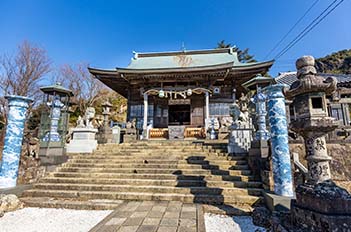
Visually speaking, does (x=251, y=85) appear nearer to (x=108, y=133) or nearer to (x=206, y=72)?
(x=206, y=72)

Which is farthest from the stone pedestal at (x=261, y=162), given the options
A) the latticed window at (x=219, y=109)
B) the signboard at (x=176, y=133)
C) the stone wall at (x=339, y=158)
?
the latticed window at (x=219, y=109)

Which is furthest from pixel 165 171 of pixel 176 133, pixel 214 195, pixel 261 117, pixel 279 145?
pixel 176 133

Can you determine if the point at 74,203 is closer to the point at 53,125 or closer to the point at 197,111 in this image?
the point at 53,125

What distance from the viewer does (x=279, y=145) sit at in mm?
3814

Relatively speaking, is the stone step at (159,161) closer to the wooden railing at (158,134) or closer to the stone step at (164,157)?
the stone step at (164,157)

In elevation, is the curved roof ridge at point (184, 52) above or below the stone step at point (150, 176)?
above

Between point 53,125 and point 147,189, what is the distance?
420cm

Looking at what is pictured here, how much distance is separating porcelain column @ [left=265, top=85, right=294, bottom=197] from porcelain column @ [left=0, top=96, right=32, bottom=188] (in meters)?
6.40

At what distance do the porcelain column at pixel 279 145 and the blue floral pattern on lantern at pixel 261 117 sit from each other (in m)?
1.00

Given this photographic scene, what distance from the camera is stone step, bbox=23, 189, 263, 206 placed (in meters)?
3.99

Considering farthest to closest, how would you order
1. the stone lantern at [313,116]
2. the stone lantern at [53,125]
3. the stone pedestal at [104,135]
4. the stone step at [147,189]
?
the stone pedestal at [104,135] → the stone lantern at [53,125] → the stone step at [147,189] → the stone lantern at [313,116]

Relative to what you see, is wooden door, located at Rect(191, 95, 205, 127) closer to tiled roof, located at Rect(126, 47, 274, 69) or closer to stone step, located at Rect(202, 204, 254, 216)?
tiled roof, located at Rect(126, 47, 274, 69)

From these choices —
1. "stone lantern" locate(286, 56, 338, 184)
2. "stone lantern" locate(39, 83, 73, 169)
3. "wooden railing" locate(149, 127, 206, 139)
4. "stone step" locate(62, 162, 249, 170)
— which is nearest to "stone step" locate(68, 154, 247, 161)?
"stone step" locate(62, 162, 249, 170)

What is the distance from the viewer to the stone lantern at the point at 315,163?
212cm
